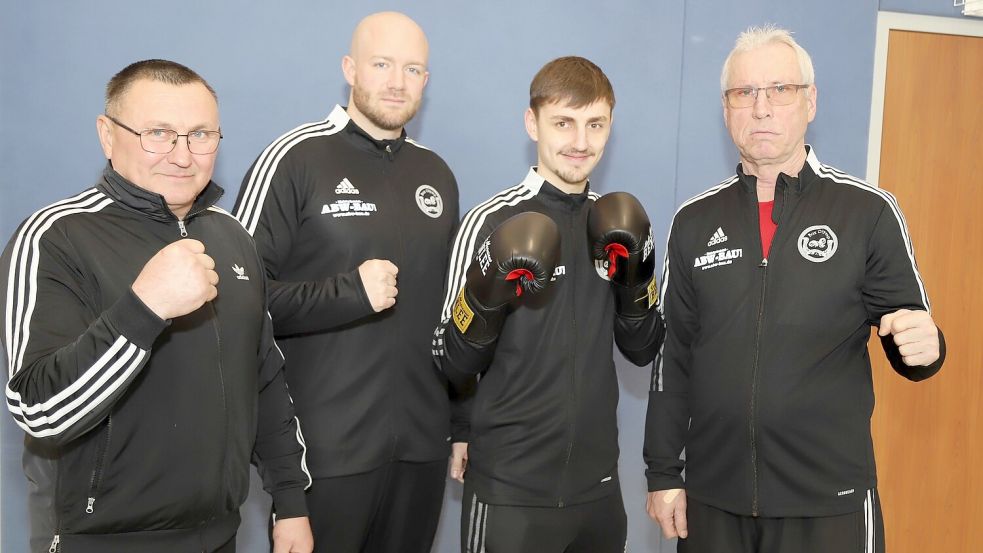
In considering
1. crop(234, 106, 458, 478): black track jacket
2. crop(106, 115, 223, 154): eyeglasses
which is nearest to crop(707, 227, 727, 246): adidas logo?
crop(234, 106, 458, 478): black track jacket

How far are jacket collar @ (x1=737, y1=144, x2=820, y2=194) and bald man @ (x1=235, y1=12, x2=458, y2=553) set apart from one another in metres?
0.84

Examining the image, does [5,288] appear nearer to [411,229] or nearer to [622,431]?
[411,229]

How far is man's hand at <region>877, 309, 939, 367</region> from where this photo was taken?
71.9 inches

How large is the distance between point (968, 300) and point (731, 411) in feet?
6.71

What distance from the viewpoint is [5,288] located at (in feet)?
4.97

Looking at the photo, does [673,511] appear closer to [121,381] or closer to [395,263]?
[395,263]

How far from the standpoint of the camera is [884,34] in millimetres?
3369

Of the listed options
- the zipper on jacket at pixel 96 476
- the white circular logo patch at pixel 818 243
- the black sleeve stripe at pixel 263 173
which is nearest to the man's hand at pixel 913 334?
the white circular logo patch at pixel 818 243

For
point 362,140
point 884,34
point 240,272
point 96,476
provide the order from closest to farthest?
point 96,476, point 240,272, point 362,140, point 884,34

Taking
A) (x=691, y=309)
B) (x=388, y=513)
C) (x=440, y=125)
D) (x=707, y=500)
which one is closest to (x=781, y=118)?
(x=691, y=309)

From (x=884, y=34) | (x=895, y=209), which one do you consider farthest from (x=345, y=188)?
(x=884, y=34)

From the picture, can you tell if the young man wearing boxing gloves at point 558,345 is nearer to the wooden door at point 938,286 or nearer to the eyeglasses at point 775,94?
the eyeglasses at point 775,94

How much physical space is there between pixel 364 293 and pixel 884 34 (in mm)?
2492

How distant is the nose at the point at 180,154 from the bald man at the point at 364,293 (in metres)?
0.55
